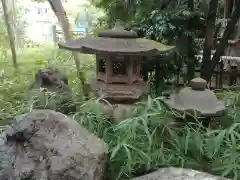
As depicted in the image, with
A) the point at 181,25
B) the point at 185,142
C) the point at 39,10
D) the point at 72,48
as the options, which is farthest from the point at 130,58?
the point at 39,10

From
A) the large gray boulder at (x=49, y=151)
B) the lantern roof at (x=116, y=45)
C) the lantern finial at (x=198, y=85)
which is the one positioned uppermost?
the lantern roof at (x=116, y=45)

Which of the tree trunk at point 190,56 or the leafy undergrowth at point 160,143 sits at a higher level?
the tree trunk at point 190,56

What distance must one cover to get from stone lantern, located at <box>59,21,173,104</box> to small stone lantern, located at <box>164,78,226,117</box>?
0.58 metres

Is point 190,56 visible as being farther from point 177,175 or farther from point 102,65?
point 177,175

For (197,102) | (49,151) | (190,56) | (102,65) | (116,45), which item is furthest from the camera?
(190,56)

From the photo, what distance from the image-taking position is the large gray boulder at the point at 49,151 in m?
1.78

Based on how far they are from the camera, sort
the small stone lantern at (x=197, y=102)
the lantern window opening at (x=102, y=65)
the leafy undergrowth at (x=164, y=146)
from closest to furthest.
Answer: the leafy undergrowth at (x=164, y=146) → the small stone lantern at (x=197, y=102) → the lantern window opening at (x=102, y=65)

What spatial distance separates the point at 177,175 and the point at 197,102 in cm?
76

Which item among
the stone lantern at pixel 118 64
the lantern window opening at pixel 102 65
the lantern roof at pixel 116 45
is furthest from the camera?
the lantern window opening at pixel 102 65

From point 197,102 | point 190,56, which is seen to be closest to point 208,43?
point 190,56

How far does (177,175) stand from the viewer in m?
1.86

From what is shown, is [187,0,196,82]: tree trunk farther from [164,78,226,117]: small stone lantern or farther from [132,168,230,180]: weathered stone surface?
[132,168,230,180]: weathered stone surface

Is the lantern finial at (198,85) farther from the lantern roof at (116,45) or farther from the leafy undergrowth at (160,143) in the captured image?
the lantern roof at (116,45)

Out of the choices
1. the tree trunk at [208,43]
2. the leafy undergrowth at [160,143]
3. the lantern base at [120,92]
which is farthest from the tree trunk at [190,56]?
the leafy undergrowth at [160,143]
